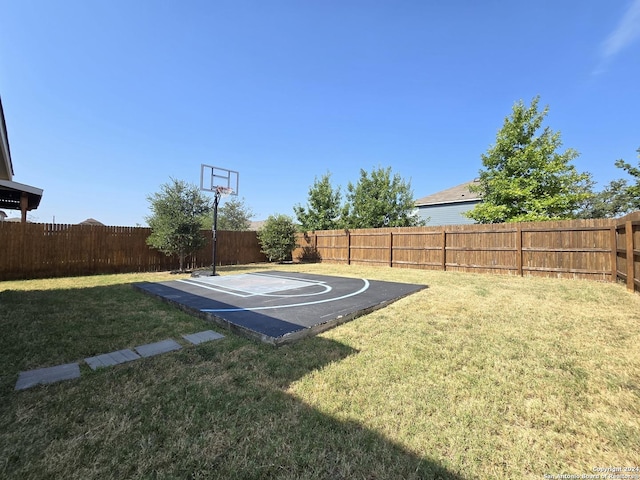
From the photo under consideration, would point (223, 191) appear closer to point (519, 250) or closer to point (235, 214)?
point (519, 250)

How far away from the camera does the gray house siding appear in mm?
19719

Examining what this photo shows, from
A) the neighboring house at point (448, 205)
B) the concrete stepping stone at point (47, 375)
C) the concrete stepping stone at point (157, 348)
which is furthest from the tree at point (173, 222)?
the neighboring house at point (448, 205)

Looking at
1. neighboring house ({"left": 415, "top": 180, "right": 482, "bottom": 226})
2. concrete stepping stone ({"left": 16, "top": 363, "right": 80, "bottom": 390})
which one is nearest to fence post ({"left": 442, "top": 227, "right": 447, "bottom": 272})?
neighboring house ({"left": 415, "top": 180, "right": 482, "bottom": 226})

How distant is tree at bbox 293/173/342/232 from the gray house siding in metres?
6.83

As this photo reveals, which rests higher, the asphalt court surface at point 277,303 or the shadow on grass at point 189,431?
the asphalt court surface at point 277,303

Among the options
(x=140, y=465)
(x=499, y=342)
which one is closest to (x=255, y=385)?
(x=140, y=465)

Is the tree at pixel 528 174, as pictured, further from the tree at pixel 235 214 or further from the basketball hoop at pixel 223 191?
the tree at pixel 235 214

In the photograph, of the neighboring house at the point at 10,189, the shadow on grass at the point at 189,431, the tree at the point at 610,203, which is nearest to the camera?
the shadow on grass at the point at 189,431

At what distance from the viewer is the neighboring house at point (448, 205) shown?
19531 mm

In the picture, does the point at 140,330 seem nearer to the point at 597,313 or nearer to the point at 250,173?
the point at 597,313

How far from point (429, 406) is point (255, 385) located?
1407mm

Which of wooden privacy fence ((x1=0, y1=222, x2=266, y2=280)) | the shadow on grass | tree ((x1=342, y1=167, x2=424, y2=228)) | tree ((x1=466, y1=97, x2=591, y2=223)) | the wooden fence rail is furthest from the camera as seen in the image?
tree ((x1=342, y1=167, x2=424, y2=228))

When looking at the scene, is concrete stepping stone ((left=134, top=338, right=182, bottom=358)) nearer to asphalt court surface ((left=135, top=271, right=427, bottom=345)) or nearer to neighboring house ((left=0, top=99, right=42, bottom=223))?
asphalt court surface ((left=135, top=271, right=427, bottom=345))

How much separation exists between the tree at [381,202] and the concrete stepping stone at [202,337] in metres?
16.9
